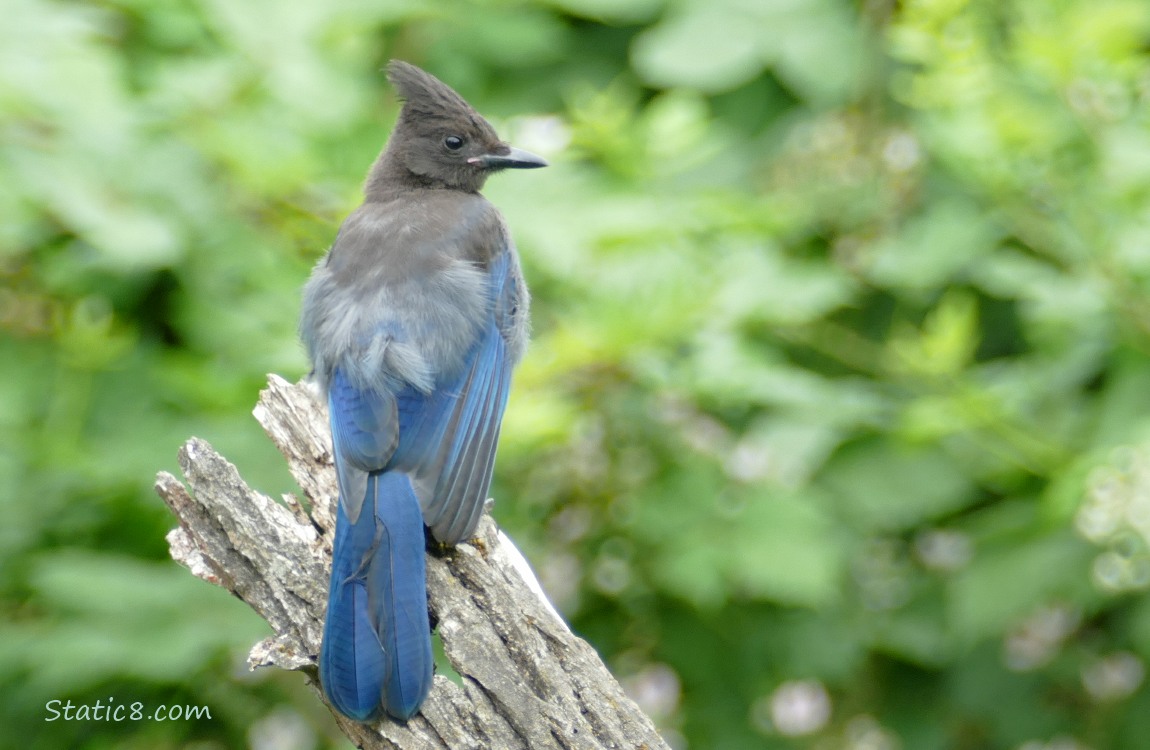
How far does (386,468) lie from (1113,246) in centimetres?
187

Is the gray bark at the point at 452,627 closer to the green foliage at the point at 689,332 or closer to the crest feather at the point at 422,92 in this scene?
the green foliage at the point at 689,332

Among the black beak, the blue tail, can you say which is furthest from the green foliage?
the blue tail

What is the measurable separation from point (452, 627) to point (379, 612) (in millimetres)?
139

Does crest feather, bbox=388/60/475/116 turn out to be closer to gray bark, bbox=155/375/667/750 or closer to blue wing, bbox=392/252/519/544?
blue wing, bbox=392/252/519/544

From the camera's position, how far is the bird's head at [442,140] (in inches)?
157

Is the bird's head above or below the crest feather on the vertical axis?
below

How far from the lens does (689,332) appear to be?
3676 millimetres

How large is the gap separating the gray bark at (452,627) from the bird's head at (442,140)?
4.31 ft

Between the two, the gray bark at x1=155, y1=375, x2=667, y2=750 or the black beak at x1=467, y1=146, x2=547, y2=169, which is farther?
the black beak at x1=467, y1=146, x2=547, y2=169

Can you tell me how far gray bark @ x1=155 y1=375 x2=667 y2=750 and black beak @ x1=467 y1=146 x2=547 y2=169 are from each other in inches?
49.8

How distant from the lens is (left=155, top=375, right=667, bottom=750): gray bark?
2527mm

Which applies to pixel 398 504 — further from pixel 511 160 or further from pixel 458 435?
pixel 511 160

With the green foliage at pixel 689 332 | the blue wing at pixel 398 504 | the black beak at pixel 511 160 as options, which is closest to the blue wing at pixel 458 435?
the blue wing at pixel 398 504

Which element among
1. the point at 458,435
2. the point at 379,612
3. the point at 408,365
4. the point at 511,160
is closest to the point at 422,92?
the point at 511,160
